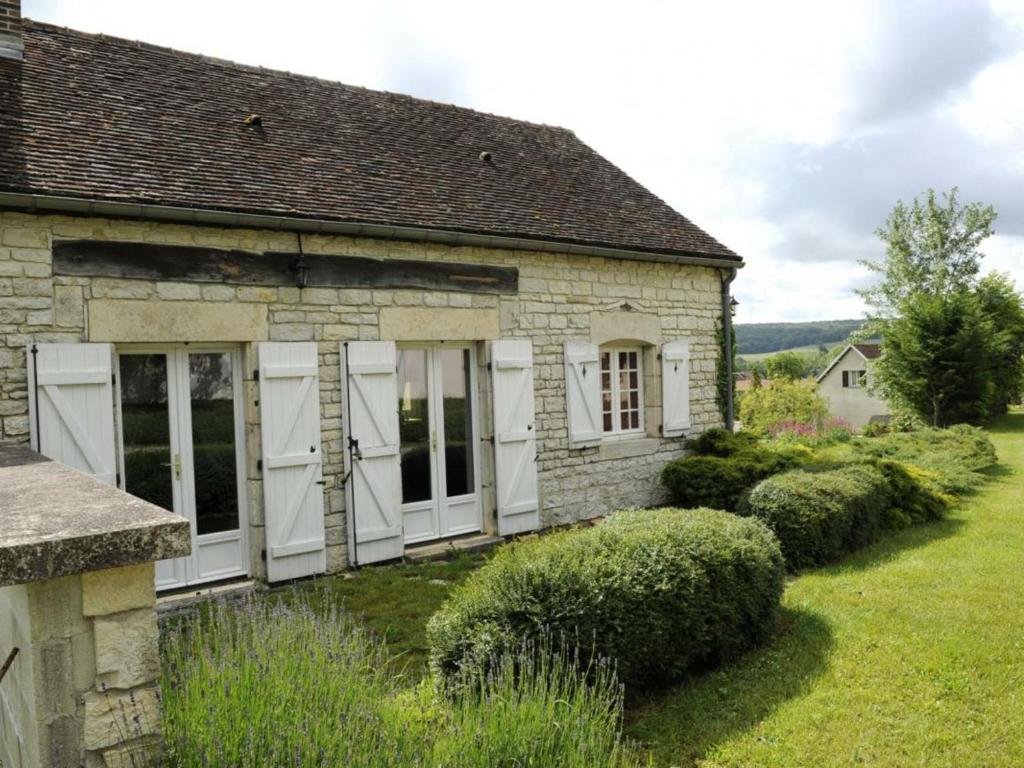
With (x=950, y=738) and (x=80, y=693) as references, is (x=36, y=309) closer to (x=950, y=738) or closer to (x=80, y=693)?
(x=80, y=693)

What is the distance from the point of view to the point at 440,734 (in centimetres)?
362

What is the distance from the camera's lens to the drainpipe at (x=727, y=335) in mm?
11438

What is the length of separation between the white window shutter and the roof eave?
3.61 ft

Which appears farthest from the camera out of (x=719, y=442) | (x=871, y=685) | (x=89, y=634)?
(x=719, y=442)

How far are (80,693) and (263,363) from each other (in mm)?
4979

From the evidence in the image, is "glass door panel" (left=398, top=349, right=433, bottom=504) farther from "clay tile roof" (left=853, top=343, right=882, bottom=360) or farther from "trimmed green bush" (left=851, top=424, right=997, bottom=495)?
"clay tile roof" (left=853, top=343, right=882, bottom=360)

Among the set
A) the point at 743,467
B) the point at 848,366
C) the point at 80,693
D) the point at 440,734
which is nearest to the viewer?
the point at 80,693

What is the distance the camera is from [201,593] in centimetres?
675

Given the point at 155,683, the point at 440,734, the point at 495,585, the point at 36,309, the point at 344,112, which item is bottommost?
the point at 440,734

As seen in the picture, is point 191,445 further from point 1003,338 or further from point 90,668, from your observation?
point 1003,338

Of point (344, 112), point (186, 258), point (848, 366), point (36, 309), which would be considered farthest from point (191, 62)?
point (848, 366)

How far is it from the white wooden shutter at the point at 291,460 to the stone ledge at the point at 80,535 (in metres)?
4.23

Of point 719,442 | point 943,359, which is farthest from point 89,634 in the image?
point 943,359

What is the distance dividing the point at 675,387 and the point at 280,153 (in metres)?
5.93
